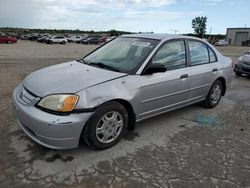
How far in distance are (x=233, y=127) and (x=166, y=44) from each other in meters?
1.95

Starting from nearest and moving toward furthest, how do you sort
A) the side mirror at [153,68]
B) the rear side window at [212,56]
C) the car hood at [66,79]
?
the car hood at [66,79], the side mirror at [153,68], the rear side window at [212,56]

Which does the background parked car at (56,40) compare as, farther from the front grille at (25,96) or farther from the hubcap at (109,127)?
the hubcap at (109,127)

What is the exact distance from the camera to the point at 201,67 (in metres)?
4.72

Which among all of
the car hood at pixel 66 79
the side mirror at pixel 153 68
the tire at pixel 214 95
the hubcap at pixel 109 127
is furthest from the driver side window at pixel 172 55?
the tire at pixel 214 95

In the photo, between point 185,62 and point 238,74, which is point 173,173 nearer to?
point 185,62

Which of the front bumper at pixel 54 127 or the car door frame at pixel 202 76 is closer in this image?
the front bumper at pixel 54 127

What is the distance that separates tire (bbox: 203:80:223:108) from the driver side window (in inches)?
48.9

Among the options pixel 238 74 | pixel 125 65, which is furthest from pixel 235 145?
pixel 238 74

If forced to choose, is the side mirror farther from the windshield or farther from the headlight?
the headlight

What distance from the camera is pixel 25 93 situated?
3.31 m

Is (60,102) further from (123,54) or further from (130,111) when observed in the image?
(123,54)

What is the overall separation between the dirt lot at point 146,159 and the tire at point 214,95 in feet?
2.65

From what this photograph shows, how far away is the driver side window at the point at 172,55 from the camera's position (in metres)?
3.97

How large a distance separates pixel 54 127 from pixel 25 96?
0.74m
